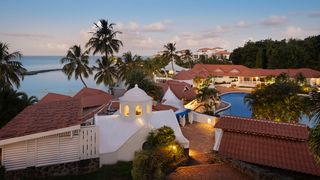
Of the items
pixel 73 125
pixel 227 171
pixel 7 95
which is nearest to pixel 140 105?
pixel 73 125

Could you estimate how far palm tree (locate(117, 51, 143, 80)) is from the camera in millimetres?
37344

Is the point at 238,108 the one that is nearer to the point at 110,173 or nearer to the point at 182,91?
the point at 182,91

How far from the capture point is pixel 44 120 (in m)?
13.1

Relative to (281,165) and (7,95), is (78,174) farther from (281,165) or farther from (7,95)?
(7,95)

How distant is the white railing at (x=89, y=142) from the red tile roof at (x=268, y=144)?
6553 mm

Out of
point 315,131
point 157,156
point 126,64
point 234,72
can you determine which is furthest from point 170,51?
point 315,131

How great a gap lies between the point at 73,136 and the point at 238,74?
44.7m

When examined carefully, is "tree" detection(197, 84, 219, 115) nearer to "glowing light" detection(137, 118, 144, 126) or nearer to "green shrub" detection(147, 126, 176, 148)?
"glowing light" detection(137, 118, 144, 126)

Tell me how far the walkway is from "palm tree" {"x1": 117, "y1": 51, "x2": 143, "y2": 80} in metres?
20.0

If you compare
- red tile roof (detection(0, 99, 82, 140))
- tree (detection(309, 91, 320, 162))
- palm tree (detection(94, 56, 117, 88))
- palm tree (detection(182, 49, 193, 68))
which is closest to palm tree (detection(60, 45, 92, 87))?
palm tree (detection(94, 56, 117, 88))

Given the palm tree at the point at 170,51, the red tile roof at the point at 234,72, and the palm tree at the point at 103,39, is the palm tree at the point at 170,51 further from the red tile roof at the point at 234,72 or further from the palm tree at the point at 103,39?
the palm tree at the point at 103,39

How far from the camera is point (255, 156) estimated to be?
1357 centimetres

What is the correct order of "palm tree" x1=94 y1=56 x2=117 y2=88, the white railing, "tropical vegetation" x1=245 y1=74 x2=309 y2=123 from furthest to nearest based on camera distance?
"palm tree" x1=94 y1=56 x2=117 y2=88
"tropical vegetation" x1=245 y1=74 x2=309 y2=123
the white railing

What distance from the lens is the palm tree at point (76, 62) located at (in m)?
34.0
